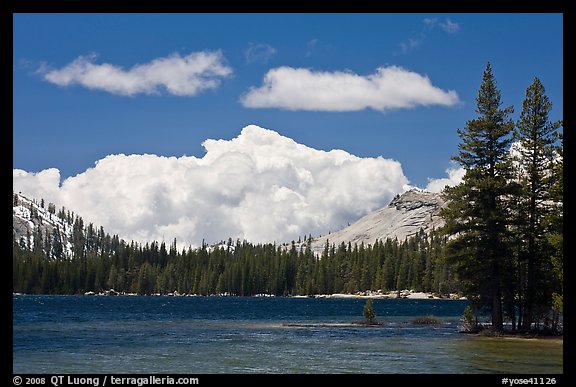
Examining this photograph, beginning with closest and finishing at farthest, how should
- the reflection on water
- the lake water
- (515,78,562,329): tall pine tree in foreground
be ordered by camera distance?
the reflection on water
the lake water
(515,78,562,329): tall pine tree in foreground

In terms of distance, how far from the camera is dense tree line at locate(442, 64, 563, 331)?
5794 centimetres

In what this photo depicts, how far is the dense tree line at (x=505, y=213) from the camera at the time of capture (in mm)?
57938

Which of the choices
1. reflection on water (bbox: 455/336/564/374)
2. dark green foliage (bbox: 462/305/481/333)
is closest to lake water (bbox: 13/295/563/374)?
reflection on water (bbox: 455/336/564/374)

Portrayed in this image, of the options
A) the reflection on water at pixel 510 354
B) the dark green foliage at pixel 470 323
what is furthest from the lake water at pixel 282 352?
the dark green foliage at pixel 470 323

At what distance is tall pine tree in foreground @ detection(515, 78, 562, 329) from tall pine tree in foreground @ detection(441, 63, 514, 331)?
1.36 metres

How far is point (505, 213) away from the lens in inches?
2341

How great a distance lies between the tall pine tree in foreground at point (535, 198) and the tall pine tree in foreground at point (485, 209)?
136 cm

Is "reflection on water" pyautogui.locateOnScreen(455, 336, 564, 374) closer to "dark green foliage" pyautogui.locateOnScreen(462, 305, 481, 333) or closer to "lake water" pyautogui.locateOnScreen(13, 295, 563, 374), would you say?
"lake water" pyautogui.locateOnScreen(13, 295, 563, 374)

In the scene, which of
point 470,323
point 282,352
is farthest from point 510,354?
point 470,323

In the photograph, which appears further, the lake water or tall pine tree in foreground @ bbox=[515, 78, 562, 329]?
tall pine tree in foreground @ bbox=[515, 78, 562, 329]

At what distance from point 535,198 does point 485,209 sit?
4.17 metres

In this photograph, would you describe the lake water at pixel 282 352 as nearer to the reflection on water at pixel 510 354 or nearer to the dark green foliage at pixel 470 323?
the reflection on water at pixel 510 354
